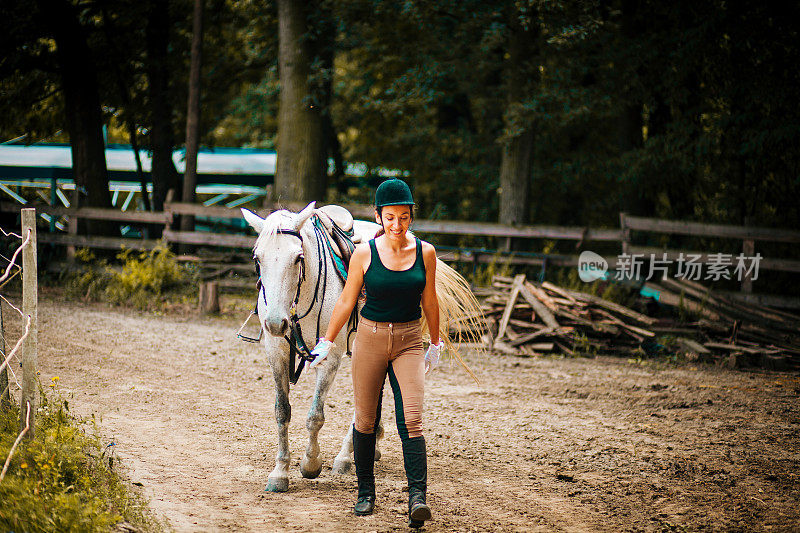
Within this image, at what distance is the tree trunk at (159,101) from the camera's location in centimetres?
1766

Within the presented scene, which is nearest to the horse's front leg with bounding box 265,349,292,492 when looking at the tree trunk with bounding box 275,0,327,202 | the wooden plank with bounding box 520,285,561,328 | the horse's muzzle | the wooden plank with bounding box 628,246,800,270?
the horse's muzzle

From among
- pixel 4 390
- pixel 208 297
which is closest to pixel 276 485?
pixel 4 390

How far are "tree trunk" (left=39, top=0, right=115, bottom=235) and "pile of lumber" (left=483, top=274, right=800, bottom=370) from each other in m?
9.86

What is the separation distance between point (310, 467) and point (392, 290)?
1.67 metres

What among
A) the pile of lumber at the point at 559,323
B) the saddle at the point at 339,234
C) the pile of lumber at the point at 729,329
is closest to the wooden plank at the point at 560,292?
the pile of lumber at the point at 559,323

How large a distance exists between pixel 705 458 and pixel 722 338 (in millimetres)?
5205

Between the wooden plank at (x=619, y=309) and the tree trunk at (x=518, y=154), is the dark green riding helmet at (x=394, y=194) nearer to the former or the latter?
the wooden plank at (x=619, y=309)

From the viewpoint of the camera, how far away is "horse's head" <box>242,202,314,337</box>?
4246mm

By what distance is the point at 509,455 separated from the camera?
5.73 metres

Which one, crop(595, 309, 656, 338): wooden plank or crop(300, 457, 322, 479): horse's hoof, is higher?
crop(595, 309, 656, 338): wooden plank

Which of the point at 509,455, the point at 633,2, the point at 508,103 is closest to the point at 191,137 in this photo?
the point at 508,103

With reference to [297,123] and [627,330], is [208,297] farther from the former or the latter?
[627,330]

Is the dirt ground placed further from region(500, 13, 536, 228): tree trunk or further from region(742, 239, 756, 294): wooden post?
region(500, 13, 536, 228): tree trunk

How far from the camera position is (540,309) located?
10.5 metres
